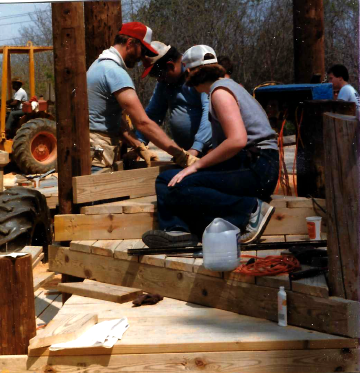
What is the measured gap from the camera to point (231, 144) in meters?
4.42

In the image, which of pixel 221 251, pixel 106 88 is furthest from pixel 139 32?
pixel 221 251

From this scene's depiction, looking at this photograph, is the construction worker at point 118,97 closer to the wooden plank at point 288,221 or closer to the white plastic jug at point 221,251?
the wooden plank at point 288,221

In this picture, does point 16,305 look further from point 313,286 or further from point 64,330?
point 313,286

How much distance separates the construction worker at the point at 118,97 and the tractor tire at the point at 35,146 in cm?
764

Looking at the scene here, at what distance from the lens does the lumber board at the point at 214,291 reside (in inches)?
138

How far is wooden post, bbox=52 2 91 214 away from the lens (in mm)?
4984

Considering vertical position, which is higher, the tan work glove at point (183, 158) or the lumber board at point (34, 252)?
the tan work glove at point (183, 158)

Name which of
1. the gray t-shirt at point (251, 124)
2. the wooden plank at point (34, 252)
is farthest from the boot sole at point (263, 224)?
the wooden plank at point (34, 252)

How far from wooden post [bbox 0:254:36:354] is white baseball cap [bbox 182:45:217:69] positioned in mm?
1651

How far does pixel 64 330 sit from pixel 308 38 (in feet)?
15.5

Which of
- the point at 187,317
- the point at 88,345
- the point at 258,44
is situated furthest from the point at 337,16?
the point at 88,345

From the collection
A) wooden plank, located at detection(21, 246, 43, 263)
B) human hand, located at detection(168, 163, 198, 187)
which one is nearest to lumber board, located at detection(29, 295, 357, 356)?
wooden plank, located at detection(21, 246, 43, 263)

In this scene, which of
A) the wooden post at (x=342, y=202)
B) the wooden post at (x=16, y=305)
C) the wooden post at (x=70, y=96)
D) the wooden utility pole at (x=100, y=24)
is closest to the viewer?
the wooden post at (x=342, y=202)

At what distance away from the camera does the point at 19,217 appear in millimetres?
5016
